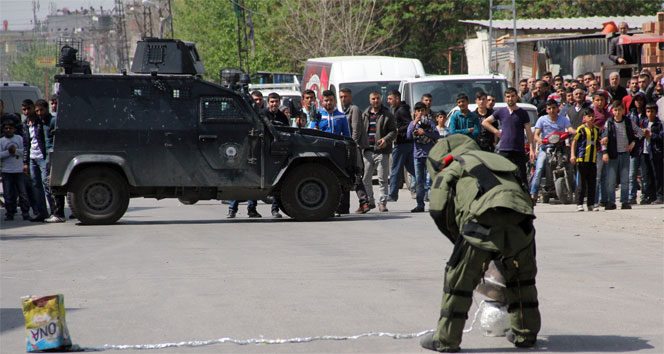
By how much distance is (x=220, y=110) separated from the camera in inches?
561

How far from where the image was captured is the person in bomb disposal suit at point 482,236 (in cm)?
596

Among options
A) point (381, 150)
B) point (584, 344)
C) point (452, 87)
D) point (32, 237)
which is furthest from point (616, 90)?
point (584, 344)

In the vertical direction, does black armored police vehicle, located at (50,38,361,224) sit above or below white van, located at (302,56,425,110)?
below

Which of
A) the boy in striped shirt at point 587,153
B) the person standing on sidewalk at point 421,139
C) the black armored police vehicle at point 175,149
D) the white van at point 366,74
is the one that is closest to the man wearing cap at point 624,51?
the white van at point 366,74

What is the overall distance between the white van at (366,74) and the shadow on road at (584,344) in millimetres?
16618

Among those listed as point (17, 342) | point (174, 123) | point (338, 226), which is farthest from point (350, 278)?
point (174, 123)

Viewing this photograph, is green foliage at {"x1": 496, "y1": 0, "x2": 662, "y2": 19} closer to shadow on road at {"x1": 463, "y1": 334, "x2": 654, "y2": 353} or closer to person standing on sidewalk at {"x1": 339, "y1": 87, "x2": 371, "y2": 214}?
person standing on sidewalk at {"x1": 339, "y1": 87, "x2": 371, "y2": 214}

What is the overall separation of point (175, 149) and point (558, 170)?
6382mm

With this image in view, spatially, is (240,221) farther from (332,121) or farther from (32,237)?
(32,237)

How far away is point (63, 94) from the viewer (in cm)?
1389

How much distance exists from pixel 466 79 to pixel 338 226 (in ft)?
27.1

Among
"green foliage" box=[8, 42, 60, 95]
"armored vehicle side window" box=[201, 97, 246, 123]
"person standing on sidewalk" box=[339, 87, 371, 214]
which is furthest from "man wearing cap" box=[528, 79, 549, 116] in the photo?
"green foliage" box=[8, 42, 60, 95]

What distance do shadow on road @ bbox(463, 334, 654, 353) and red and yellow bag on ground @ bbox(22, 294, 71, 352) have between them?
102 inches

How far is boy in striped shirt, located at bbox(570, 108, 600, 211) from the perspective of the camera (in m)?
15.0
